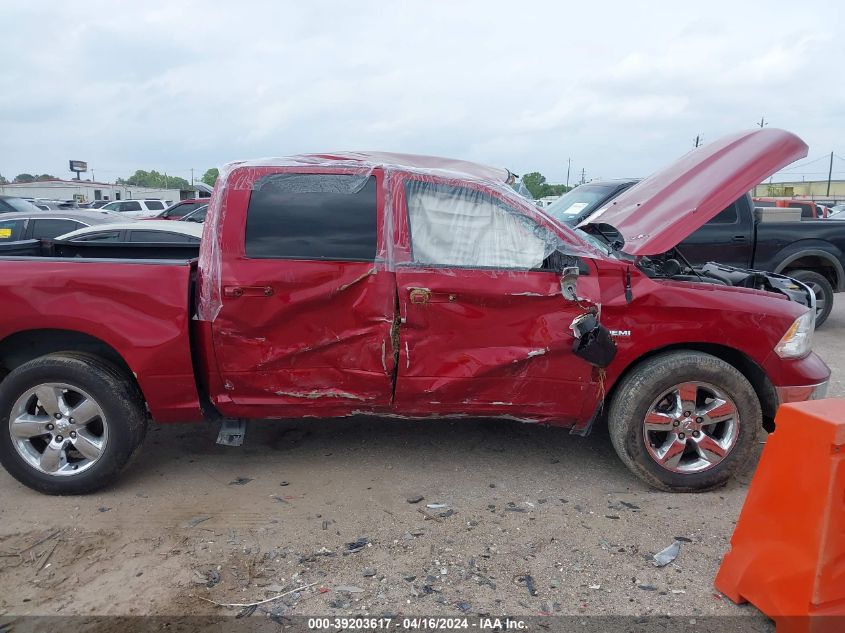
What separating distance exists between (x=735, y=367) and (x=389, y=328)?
2186 millimetres

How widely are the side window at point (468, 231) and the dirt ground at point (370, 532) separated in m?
1.41

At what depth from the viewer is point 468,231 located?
385 centimetres

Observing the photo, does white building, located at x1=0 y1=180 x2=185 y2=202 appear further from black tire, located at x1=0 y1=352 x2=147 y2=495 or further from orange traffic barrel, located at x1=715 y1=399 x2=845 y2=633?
orange traffic barrel, located at x1=715 y1=399 x2=845 y2=633

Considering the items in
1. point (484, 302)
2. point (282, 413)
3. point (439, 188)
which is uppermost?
point (439, 188)

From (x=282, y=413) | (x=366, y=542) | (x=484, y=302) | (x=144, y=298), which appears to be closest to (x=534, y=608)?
(x=366, y=542)

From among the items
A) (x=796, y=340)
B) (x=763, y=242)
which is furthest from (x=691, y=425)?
(x=763, y=242)

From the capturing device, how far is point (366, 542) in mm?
3420

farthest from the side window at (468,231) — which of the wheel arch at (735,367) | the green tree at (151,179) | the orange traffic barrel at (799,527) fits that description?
the green tree at (151,179)

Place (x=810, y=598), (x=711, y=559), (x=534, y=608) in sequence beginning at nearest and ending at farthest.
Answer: (x=810, y=598), (x=534, y=608), (x=711, y=559)

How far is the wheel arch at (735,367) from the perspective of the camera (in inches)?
157

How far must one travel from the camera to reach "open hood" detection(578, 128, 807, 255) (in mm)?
3930

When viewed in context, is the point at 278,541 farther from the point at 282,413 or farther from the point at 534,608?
the point at 534,608

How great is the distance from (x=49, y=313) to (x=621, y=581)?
339 cm

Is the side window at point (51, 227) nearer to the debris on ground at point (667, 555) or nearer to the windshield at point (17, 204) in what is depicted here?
the windshield at point (17, 204)
